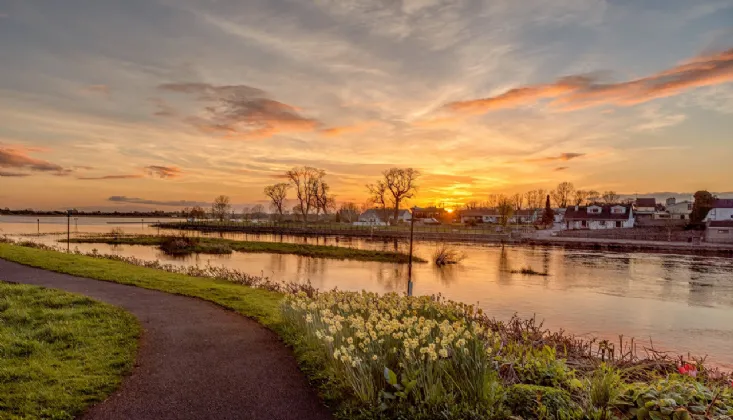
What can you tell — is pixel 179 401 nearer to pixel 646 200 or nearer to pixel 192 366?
pixel 192 366

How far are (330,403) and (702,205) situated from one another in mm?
95382

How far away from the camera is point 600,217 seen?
8162 centimetres

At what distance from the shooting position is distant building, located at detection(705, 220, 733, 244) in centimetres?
5493

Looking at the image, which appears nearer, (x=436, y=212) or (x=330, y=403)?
(x=330, y=403)

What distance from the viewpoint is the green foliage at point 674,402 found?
4.07 m

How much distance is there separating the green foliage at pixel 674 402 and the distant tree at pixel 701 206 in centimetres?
8852

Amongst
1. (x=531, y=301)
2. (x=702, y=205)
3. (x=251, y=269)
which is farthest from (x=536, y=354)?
(x=702, y=205)

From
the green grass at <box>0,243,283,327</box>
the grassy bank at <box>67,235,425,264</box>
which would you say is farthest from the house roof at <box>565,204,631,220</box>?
the green grass at <box>0,243,283,327</box>

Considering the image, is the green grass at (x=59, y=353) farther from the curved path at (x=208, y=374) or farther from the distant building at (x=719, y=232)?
the distant building at (x=719, y=232)

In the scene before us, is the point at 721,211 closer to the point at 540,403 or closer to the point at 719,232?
the point at 719,232

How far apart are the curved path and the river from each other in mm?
9386

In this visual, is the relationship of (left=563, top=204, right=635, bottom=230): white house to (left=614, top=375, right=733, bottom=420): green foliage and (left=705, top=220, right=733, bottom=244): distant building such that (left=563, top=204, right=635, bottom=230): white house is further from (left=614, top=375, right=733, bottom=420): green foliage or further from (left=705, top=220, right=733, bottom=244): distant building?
(left=614, top=375, right=733, bottom=420): green foliage

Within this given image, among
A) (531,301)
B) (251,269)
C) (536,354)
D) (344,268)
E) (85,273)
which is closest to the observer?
(536,354)

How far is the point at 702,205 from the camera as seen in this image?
7575 cm
